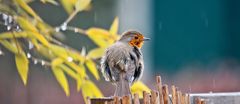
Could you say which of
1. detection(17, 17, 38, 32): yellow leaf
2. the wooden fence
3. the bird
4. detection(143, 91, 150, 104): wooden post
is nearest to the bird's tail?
the bird

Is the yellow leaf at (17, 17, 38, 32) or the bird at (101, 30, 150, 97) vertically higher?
the yellow leaf at (17, 17, 38, 32)

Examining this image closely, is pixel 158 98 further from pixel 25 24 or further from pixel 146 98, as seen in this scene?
pixel 25 24

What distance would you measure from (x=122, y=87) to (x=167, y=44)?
3074 millimetres

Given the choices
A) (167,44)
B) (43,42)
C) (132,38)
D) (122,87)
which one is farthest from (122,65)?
(167,44)

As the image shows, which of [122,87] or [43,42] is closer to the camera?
[122,87]

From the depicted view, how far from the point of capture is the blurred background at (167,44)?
4984 mm

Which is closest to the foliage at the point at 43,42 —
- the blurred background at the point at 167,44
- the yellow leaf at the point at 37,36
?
the yellow leaf at the point at 37,36

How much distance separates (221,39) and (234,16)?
0.28m

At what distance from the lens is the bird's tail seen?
2959 millimetres

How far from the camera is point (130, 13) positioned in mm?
5688

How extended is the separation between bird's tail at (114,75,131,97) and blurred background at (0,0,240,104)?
178 centimetres

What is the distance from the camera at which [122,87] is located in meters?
3.03

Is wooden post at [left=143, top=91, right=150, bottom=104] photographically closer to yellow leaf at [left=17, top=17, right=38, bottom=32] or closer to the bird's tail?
the bird's tail

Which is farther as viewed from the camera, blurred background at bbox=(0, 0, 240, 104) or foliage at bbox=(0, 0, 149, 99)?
blurred background at bbox=(0, 0, 240, 104)
